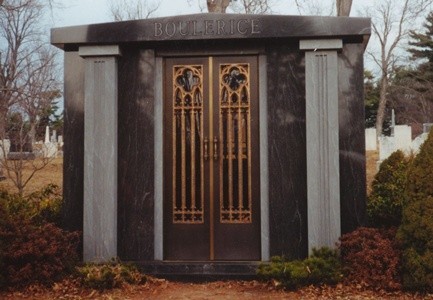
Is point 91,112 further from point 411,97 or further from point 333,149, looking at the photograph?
point 411,97

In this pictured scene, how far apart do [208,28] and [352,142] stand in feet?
7.59

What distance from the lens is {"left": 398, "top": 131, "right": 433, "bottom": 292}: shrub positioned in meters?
5.65

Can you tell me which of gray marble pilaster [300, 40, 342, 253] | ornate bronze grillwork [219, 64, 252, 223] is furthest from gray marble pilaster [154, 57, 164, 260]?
gray marble pilaster [300, 40, 342, 253]

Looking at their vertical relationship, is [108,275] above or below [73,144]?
below

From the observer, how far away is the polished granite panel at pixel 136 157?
685 centimetres

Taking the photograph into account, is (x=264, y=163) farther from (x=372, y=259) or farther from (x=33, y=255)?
(x=33, y=255)

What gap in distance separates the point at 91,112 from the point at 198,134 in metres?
1.40

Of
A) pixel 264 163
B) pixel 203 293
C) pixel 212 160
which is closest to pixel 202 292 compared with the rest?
pixel 203 293

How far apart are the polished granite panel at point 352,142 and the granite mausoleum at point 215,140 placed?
13 mm

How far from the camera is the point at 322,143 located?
21.5ft

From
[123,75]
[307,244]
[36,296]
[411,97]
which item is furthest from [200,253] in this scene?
[411,97]

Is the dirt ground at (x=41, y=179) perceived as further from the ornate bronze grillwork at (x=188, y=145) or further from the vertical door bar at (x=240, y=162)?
the vertical door bar at (x=240, y=162)

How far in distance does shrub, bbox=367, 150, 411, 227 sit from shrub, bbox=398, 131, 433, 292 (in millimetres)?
1118

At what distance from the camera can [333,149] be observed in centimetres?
652
